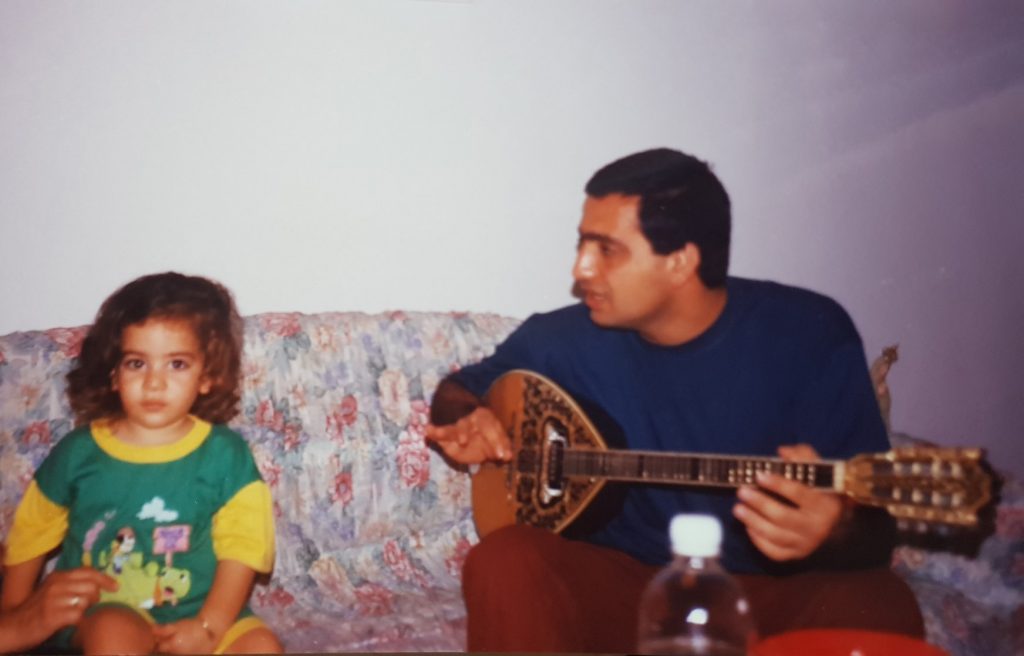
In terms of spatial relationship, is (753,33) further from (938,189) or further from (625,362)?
(625,362)

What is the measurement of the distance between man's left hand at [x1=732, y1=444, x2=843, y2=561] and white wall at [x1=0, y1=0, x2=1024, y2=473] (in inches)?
16.5

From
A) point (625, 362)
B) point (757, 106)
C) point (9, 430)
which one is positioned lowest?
point (9, 430)

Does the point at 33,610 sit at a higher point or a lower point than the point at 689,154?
lower

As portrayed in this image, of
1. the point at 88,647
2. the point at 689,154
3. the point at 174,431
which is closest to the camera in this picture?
the point at 88,647

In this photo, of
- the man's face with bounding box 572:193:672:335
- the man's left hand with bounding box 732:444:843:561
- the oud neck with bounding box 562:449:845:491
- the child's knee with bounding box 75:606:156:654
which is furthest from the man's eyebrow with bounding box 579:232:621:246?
the child's knee with bounding box 75:606:156:654

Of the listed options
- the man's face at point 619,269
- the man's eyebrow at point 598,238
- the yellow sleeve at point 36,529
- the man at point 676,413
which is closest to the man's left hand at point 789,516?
the man at point 676,413

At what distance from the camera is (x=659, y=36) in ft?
5.32

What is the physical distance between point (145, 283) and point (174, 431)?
0.24 metres

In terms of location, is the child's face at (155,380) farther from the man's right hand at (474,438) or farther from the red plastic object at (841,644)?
the red plastic object at (841,644)

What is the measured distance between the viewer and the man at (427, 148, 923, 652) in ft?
4.51

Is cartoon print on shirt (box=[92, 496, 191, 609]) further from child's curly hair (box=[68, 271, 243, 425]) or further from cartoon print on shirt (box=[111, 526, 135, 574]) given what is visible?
child's curly hair (box=[68, 271, 243, 425])

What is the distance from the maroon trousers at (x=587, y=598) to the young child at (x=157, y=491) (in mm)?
340

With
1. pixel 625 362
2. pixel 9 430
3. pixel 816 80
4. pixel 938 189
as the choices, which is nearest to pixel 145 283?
pixel 9 430

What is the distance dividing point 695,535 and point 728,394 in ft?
0.81
